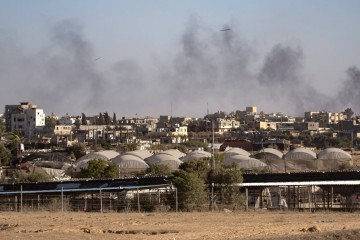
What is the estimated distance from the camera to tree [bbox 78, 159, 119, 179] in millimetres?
65125

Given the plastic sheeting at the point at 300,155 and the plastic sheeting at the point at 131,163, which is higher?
the plastic sheeting at the point at 300,155

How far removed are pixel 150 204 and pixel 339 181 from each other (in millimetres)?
10778

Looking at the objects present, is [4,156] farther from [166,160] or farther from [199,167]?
[199,167]

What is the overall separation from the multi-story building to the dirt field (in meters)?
128

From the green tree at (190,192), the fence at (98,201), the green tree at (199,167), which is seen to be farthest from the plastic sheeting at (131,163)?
the green tree at (190,192)

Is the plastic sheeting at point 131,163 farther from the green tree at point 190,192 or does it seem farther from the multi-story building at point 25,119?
the multi-story building at point 25,119

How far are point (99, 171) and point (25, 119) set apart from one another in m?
106

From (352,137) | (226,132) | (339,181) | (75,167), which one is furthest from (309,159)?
(226,132)

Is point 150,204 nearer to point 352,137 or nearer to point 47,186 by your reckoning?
point 47,186

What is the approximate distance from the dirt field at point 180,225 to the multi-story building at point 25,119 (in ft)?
420

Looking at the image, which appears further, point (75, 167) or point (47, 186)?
point (75, 167)

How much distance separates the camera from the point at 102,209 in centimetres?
3953

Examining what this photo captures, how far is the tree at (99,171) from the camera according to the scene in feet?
214

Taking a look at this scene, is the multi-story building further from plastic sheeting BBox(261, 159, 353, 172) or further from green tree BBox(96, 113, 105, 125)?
plastic sheeting BBox(261, 159, 353, 172)
